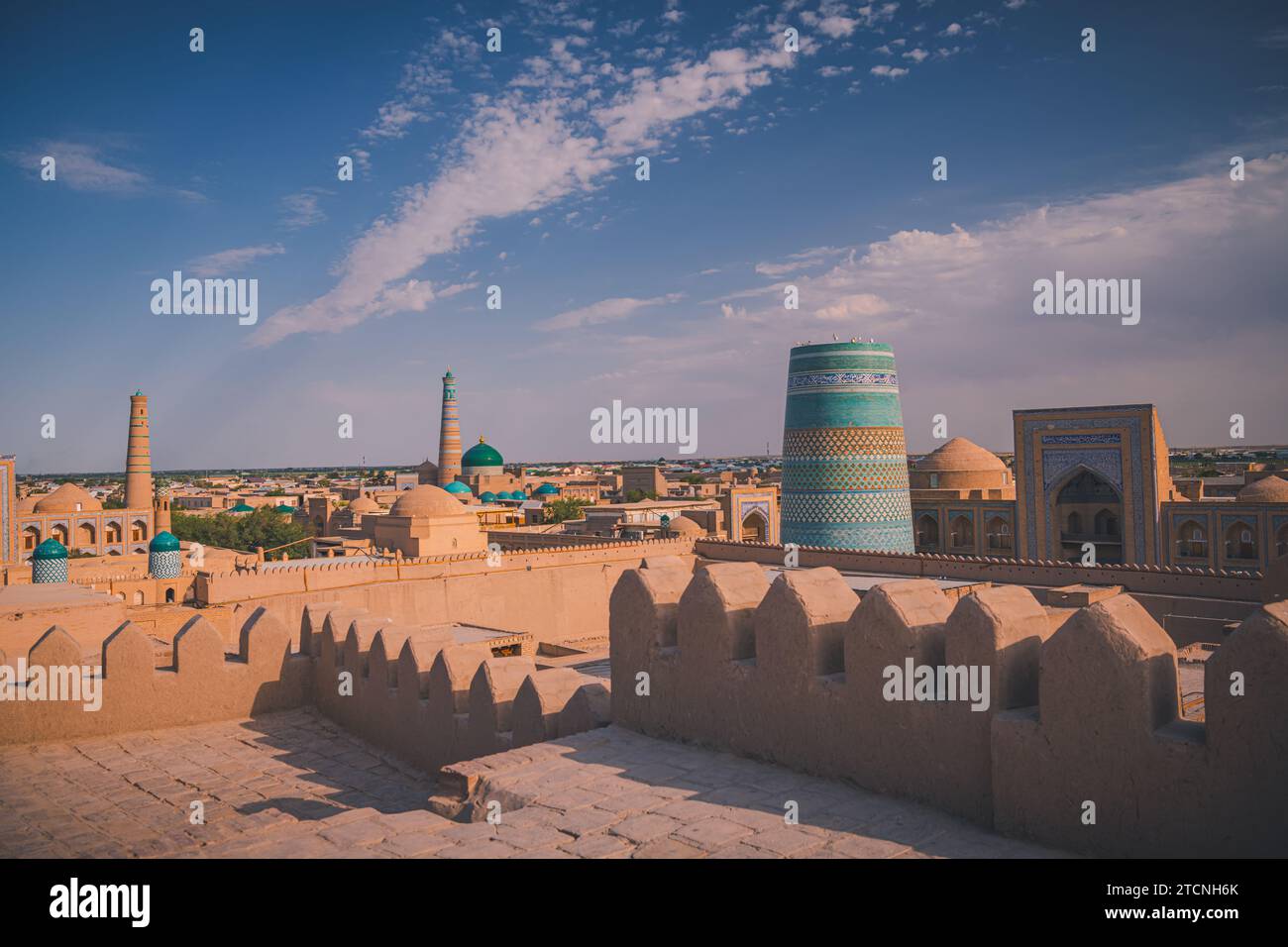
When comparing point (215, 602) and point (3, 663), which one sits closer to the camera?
point (3, 663)

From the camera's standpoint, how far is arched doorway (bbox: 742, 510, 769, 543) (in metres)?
24.4

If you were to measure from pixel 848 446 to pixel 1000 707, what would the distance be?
490 inches

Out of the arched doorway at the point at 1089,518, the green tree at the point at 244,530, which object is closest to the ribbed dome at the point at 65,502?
the green tree at the point at 244,530

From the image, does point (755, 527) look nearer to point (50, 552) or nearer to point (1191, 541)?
point (1191, 541)

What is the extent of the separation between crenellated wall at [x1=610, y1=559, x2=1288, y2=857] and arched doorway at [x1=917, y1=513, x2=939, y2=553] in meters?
19.1

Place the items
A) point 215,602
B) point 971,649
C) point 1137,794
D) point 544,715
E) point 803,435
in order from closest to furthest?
point 1137,794, point 971,649, point 544,715, point 215,602, point 803,435

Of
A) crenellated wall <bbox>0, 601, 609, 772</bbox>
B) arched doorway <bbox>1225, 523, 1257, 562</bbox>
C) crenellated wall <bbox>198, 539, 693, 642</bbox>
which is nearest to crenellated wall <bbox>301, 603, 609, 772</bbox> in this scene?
crenellated wall <bbox>0, 601, 609, 772</bbox>

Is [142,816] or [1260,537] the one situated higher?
[1260,537]

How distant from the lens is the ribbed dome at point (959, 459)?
85.0ft

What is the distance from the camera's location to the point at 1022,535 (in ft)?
67.3
